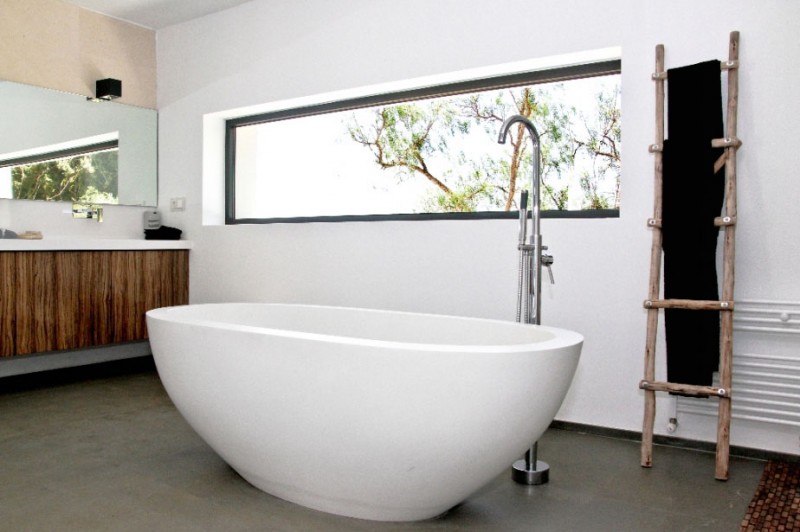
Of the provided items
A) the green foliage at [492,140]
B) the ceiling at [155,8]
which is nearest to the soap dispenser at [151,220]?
the ceiling at [155,8]

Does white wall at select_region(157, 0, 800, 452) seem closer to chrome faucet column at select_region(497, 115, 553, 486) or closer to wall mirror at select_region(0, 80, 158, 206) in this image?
wall mirror at select_region(0, 80, 158, 206)

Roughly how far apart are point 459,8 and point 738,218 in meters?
1.74

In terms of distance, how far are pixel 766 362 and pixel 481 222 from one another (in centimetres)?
141

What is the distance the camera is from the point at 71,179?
169 inches

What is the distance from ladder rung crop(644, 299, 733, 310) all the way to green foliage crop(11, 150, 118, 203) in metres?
3.62

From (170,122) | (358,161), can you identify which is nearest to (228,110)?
(170,122)

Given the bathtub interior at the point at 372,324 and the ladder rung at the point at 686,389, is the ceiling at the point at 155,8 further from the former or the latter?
the ladder rung at the point at 686,389

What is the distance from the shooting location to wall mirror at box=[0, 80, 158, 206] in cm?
401

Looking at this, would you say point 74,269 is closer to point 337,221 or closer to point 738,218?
point 337,221

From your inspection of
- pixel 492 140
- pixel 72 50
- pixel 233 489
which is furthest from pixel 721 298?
pixel 72 50

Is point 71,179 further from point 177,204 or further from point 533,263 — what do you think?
point 533,263

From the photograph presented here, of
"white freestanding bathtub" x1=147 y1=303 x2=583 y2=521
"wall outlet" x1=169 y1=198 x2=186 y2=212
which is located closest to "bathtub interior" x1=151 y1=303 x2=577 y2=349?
"white freestanding bathtub" x1=147 y1=303 x2=583 y2=521

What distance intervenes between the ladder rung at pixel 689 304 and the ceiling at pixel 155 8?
10.7ft

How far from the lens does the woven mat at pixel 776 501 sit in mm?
2000
